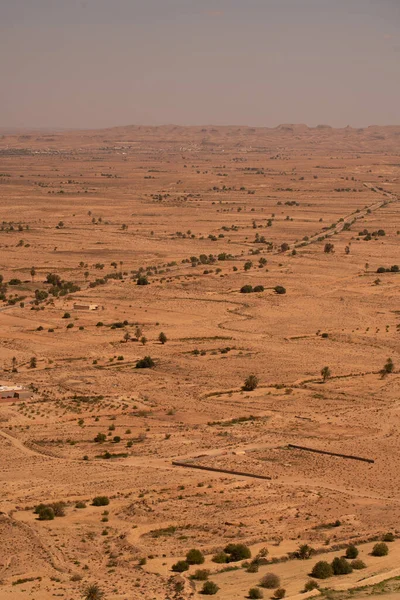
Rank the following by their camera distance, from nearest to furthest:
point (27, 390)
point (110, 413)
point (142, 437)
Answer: point (142, 437) → point (110, 413) → point (27, 390)

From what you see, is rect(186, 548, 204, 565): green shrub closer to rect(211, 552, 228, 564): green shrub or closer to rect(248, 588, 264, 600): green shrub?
rect(211, 552, 228, 564): green shrub

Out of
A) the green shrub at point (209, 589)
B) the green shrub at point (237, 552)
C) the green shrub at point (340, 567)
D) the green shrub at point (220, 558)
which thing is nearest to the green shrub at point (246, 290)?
the green shrub at point (237, 552)

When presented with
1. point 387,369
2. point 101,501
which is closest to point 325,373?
point 387,369

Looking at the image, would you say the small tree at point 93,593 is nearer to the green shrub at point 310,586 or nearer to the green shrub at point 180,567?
the green shrub at point 180,567

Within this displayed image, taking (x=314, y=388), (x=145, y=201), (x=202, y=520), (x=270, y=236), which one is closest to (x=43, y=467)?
(x=202, y=520)

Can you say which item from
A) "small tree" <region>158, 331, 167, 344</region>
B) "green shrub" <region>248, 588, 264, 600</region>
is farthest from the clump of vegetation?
"green shrub" <region>248, 588, 264, 600</region>

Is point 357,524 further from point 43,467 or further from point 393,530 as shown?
point 43,467
